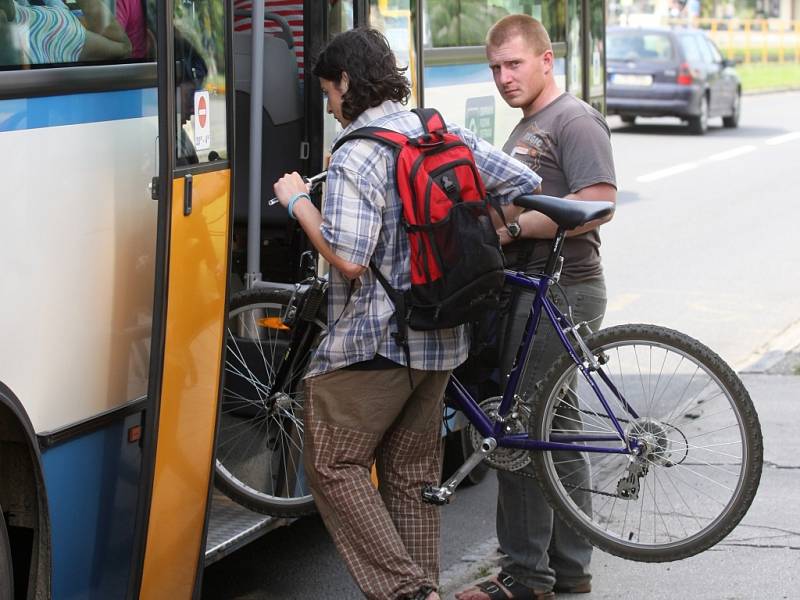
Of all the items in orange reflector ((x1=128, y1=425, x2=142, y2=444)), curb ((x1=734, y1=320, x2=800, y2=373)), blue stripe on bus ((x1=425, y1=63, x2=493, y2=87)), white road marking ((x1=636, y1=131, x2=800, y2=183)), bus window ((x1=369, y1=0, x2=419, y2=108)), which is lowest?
curb ((x1=734, y1=320, x2=800, y2=373))

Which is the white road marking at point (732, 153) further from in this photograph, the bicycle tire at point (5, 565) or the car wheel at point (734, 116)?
the bicycle tire at point (5, 565)

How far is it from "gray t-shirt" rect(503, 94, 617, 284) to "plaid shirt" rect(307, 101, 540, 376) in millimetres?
370

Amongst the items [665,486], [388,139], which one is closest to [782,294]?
[665,486]

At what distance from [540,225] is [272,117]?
3.93 ft

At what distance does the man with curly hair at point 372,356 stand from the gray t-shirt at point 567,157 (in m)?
0.37

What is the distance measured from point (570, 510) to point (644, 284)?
704cm

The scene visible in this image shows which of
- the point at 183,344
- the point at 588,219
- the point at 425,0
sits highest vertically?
the point at 425,0

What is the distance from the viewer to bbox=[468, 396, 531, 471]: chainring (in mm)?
4434

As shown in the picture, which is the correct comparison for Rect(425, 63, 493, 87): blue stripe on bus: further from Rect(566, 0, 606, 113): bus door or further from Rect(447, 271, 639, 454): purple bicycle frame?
Rect(447, 271, 639, 454): purple bicycle frame

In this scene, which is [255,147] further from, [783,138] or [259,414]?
[783,138]

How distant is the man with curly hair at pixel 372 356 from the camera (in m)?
3.72

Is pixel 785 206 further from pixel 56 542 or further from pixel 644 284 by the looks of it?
pixel 56 542

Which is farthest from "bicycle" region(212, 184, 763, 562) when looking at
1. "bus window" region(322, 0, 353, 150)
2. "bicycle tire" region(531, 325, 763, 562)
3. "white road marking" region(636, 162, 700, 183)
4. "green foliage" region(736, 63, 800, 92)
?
"green foliage" region(736, 63, 800, 92)

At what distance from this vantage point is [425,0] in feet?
18.1
